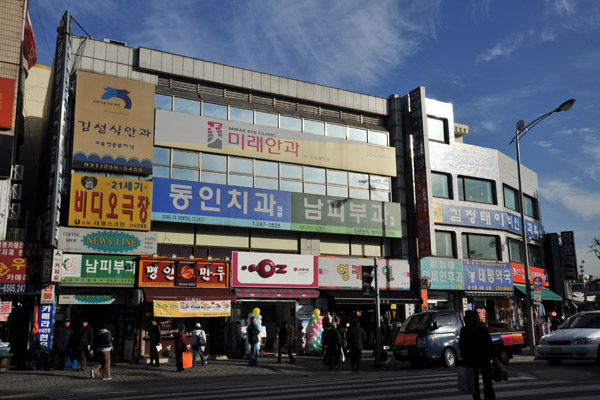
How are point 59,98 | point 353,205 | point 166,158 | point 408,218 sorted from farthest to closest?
point 408,218 < point 353,205 < point 166,158 < point 59,98

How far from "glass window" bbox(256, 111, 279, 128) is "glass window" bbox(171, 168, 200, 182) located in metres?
4.11

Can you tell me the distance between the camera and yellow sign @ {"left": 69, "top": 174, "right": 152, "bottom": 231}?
70.0 ft

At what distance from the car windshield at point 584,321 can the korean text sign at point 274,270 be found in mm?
11443

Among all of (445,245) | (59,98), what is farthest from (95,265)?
(445,245)

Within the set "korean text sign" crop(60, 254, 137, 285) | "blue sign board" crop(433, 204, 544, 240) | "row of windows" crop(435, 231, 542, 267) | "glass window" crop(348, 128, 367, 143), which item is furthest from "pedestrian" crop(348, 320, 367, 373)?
"blue sign board" crop(433, 204, 544, 240)

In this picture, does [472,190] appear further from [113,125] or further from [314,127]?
[113,125]

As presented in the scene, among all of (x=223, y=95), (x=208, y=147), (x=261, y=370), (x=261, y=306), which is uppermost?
(x=223, y=95)

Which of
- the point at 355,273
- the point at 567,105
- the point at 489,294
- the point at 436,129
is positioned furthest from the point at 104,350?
the point at 489,294

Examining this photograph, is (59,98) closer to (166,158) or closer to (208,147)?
(166,158)

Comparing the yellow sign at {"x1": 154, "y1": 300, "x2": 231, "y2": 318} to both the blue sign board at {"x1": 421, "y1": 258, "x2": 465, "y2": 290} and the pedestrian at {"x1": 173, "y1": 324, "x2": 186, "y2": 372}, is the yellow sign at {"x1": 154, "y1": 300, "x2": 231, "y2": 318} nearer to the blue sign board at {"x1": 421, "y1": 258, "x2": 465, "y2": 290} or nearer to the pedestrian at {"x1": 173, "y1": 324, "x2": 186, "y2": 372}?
the pedestrian at {"x1": 173, "y1": 324, "x2": 186, "y2": 372}

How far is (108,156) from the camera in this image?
2222 centimetres

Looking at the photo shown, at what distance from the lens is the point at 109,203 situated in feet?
71.6

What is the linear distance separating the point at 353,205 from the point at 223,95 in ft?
27.0

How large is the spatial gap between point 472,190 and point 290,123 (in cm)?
1238
